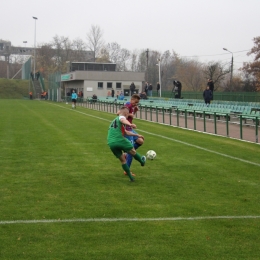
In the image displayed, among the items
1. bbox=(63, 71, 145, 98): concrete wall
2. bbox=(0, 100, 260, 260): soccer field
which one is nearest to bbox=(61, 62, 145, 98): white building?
bbox=(63, 71, 145, 98): concrete wall

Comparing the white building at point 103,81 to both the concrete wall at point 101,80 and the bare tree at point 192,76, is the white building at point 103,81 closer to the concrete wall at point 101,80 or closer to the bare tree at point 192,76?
the concrete wall at point 101,80

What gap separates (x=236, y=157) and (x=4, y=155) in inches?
240

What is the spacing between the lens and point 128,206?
816 centimetres

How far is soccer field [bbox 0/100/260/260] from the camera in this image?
6137 mm

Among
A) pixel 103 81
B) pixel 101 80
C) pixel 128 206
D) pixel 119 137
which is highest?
pixel 101 80

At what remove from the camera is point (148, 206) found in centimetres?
817

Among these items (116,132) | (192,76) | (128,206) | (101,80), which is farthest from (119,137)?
(192,76)

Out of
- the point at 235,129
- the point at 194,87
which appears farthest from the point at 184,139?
the point at 194,87

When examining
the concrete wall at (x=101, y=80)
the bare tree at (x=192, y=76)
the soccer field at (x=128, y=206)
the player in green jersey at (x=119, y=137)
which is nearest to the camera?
the soccer field at (x=128, y=206)

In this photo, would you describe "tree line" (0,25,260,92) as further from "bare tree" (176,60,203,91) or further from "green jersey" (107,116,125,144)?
"green jersey" (107,116,125,144)

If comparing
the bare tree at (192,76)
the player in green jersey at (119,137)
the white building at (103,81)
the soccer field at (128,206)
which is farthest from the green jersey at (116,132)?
the bare tree at (192,76)

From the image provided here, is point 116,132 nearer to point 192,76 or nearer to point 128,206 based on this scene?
point 128,206

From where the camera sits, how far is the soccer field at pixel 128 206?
20.1 ft

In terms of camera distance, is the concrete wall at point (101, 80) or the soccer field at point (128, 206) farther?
the concrete wall at point (101, 80)
